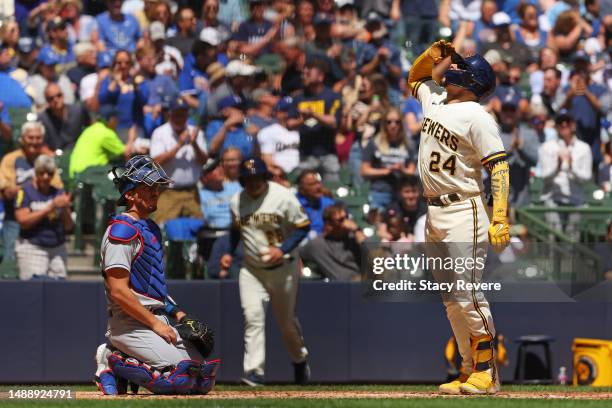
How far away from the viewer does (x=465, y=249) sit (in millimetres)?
7438

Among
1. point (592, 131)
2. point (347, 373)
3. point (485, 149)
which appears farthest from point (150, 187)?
point (592, 131)

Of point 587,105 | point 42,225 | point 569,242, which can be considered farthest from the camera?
point 587,105

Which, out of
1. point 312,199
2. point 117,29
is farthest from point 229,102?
point 117,29

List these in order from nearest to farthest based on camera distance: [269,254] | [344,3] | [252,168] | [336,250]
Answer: [269,254]
[252,168]
[336,250]
[344,3]

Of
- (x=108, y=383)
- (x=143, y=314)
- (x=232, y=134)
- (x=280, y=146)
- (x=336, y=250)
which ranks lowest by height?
(x=108, y=383)

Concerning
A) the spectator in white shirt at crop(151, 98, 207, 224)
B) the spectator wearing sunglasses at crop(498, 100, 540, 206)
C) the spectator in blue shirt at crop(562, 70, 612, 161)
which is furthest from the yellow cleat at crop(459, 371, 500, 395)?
the spectator in blue shirt at crop(562, 70, 612, 161)

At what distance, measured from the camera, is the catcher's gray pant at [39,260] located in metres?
10.9

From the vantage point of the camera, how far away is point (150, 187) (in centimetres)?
705

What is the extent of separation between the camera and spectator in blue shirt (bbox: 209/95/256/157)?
1220cm

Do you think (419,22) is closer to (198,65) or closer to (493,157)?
(198,65)

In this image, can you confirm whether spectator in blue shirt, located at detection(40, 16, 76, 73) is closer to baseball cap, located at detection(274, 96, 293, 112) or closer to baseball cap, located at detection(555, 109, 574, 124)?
baseball cap, located at detection(274, 96, 293, 112)

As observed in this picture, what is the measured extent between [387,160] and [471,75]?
4.82 m

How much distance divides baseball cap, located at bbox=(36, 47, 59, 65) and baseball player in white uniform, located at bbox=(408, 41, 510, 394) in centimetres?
665

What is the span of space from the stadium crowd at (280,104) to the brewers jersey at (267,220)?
0.53 meters
